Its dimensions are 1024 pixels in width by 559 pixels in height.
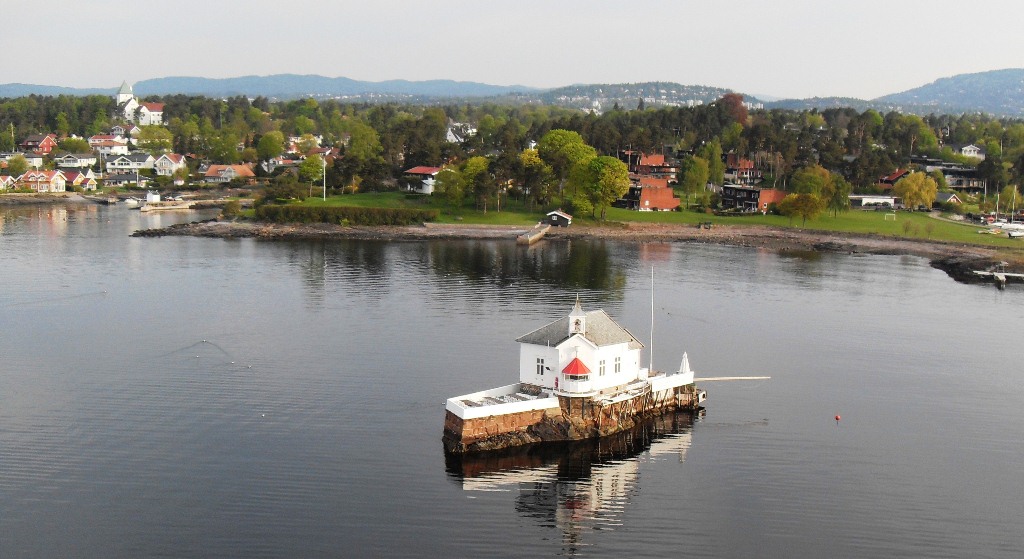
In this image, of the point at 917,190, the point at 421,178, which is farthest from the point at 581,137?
the point at 917,190

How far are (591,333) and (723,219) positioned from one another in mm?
50512

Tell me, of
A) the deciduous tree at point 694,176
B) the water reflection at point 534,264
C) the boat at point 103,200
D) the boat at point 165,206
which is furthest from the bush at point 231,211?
the deciduous tree at point 694,176

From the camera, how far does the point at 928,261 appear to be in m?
58.6

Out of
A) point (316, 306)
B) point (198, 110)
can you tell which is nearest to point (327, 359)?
point (316, 306)

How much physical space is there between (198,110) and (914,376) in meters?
128

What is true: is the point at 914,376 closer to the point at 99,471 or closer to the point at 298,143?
the point at 99,471

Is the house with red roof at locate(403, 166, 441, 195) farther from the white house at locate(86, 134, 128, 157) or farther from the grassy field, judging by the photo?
the white house at locate(86, 134, 128, 157)

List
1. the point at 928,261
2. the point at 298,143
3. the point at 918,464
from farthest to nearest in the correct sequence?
the point at 298,143 < the point at 928,261 < the point at 918,464

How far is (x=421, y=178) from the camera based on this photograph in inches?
3155

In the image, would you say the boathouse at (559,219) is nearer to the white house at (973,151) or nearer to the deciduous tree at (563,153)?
the deciduous tree at (563,153)

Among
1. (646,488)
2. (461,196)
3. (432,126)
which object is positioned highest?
(432,126)

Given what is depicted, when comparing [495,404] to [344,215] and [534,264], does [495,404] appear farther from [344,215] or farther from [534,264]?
[344,215]

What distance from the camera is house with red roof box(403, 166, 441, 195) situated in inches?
3103

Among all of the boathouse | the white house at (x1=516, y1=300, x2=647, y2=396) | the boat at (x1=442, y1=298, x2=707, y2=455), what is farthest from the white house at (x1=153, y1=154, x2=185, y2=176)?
the boat at (x1=442, y1=298, x2=707, y2=455)
